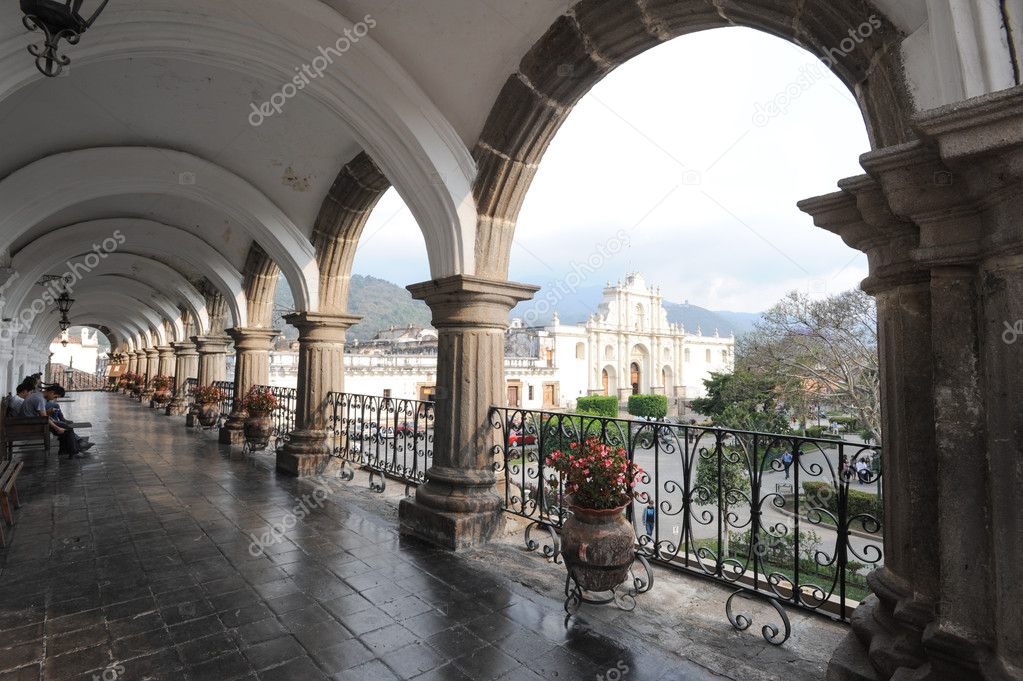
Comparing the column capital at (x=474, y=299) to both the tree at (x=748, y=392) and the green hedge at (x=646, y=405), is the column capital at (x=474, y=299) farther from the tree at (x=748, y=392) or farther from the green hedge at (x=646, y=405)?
the green hedge at (x=646, y=405)

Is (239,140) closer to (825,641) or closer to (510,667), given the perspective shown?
(510,667)

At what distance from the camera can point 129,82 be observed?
431cm

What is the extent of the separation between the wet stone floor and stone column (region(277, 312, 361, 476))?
1355 millimetres

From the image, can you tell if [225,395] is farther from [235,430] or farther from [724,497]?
[724,497]

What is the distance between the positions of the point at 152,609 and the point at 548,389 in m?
34.2

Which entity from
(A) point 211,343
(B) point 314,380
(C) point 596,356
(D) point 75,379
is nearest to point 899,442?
(B) point 314,380

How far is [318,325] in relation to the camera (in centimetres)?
617

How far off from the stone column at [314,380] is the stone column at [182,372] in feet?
28.6

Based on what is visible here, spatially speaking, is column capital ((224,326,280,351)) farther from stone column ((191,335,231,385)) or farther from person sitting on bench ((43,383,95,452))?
stone column ((191,335,231,385))

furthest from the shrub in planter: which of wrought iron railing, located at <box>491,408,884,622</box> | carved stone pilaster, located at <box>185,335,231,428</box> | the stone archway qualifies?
the stone archway

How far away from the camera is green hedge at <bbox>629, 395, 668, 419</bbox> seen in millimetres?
36219

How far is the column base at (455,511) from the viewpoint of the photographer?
11.7ft

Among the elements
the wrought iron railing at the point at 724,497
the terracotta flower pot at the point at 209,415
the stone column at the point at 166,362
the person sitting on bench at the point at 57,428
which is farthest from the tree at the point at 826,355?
the stone column at the point at 166,362

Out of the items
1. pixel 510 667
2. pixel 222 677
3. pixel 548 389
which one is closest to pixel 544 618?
pixel 510 667
